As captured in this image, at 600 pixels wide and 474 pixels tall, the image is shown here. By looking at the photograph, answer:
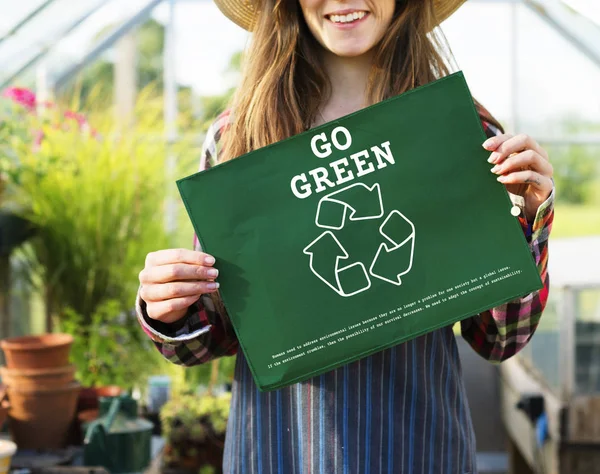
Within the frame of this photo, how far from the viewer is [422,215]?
47.3 inches

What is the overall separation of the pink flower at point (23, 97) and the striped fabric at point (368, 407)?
2651 mm

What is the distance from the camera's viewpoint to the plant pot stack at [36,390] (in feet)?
8.27

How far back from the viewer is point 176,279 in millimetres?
1187

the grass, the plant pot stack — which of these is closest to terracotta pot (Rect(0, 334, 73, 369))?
the plant pot stack

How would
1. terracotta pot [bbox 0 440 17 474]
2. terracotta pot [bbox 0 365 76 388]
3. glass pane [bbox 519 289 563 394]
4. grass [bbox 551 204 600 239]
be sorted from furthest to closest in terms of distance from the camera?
grass [bbox 551 204 600 239] → glass pane [bbox 519 289 563 394] → terracotta pot [bbox 0 365 76 388] → terracotta pot [bbox 0 440 17 474]

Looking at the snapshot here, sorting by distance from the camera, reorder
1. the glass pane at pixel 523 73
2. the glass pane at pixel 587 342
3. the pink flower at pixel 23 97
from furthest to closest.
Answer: the glass pane at pixel 523 73 → the pink flower at pixel 23 97 → the glass pane at pixel 587 342

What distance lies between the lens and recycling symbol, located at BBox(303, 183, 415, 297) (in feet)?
3.89

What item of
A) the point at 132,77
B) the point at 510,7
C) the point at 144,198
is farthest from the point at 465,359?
the point at 132,77

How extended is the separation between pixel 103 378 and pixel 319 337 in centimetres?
251

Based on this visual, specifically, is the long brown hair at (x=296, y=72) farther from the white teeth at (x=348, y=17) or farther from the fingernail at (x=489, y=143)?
the fingernail at (x=489, y=143)

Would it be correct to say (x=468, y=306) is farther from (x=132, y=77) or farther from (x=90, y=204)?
(x=132, y=77)

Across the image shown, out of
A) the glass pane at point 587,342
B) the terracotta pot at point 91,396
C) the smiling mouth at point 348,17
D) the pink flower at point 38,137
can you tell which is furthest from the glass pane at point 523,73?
the smiling mouth at point 348,17

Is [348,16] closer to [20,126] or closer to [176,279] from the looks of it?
[176,279]

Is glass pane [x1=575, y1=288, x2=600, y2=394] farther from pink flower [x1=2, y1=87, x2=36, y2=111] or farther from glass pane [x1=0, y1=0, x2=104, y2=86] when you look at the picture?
glass pane [x1=0, y1=0, x2=104, y2=86]
